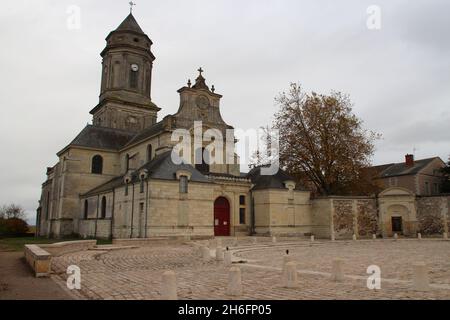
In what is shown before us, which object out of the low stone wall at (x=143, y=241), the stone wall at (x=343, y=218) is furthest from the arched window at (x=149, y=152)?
the stone wall at (x=343, y=218)

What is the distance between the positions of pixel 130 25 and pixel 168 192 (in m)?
27.3

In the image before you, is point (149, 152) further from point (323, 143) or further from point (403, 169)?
point (403, 169)

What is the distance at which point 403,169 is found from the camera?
1900 inches

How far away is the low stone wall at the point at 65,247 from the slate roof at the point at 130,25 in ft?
103

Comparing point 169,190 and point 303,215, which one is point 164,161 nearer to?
point 169,190

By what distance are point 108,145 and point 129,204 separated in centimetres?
1391

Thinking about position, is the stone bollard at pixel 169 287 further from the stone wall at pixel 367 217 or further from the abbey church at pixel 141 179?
the stone wall at pixel 367 217

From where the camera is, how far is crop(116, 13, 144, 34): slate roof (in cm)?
4456

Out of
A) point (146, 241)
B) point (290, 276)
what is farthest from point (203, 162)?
point (290, 276)

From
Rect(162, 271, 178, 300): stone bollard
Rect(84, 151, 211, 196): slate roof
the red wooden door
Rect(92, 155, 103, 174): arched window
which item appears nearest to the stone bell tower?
Rect(92, 155, 103, 174): arched window

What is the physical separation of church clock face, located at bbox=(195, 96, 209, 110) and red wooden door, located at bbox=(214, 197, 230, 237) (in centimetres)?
872
